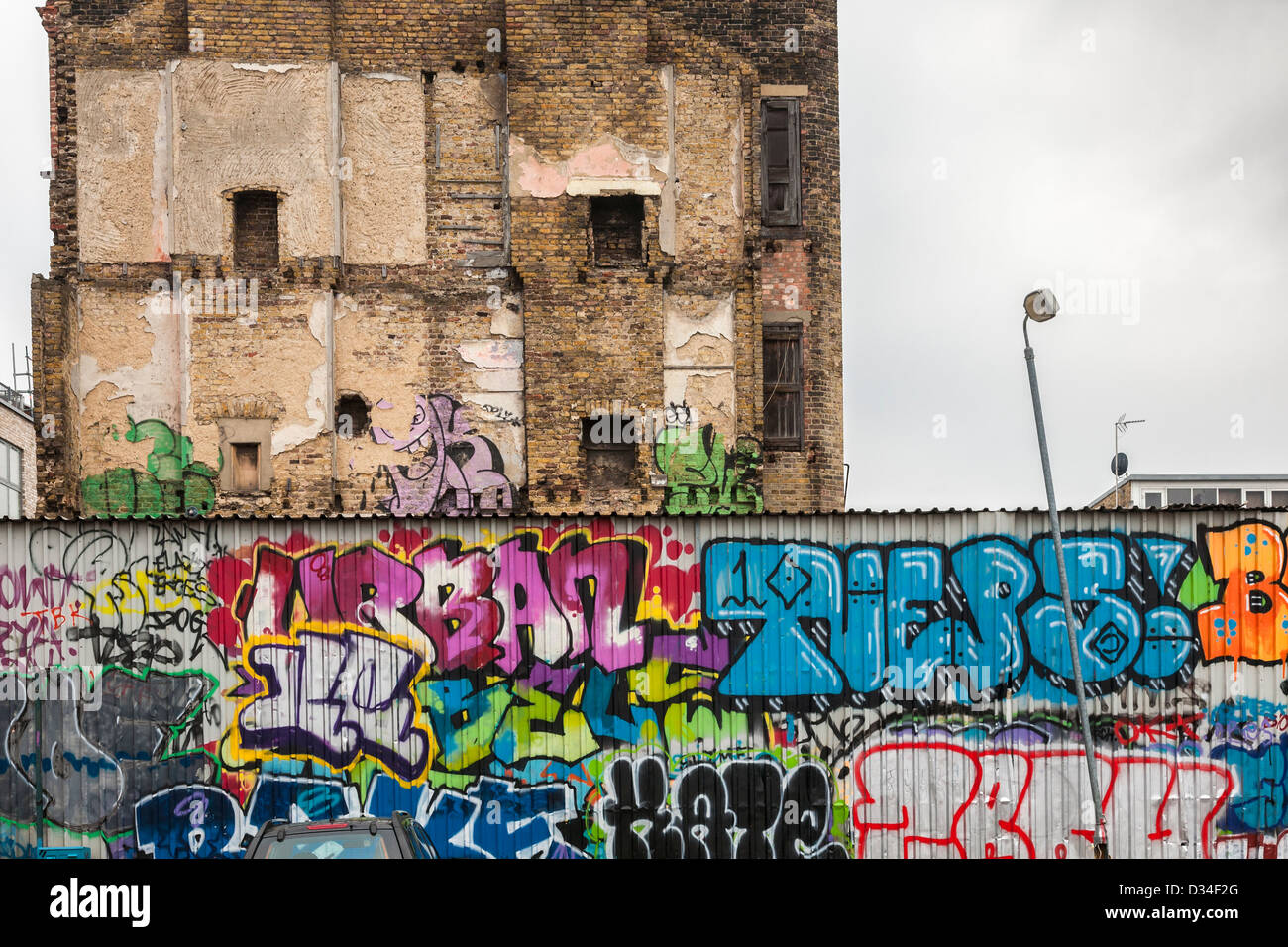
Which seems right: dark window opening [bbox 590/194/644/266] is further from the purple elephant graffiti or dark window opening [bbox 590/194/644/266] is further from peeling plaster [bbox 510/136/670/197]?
the purple elephant graffiti

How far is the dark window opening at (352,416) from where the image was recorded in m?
17.3

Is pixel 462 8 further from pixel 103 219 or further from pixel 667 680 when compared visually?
pixel 667 680

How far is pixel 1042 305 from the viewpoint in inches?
401

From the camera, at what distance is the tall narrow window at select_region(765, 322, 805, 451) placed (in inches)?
698

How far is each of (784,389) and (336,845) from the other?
11376 millimetres

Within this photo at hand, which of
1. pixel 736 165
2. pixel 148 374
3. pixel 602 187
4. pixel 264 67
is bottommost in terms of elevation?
pixel 148 374

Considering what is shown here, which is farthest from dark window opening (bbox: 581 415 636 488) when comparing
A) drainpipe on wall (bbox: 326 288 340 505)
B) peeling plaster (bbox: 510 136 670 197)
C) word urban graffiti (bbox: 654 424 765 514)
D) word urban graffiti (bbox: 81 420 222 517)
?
word urban graffiti (bbox: 81 420 222 517)

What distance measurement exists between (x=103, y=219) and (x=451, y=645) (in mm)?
10753

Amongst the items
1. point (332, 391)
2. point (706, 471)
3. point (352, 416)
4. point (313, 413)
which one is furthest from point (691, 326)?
point (313, 413)

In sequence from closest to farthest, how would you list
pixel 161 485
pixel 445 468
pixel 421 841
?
pixel 421 841 < pixel 161 485 < pixel 445 468

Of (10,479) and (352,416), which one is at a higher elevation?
(352,416)

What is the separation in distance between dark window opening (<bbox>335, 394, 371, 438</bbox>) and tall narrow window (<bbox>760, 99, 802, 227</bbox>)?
23.3 ft

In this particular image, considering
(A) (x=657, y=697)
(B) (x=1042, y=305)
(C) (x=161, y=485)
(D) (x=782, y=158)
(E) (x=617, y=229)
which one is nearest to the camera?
(B) (x=1042, y=305)

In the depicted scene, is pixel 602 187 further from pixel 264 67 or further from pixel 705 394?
pixel 264 67
